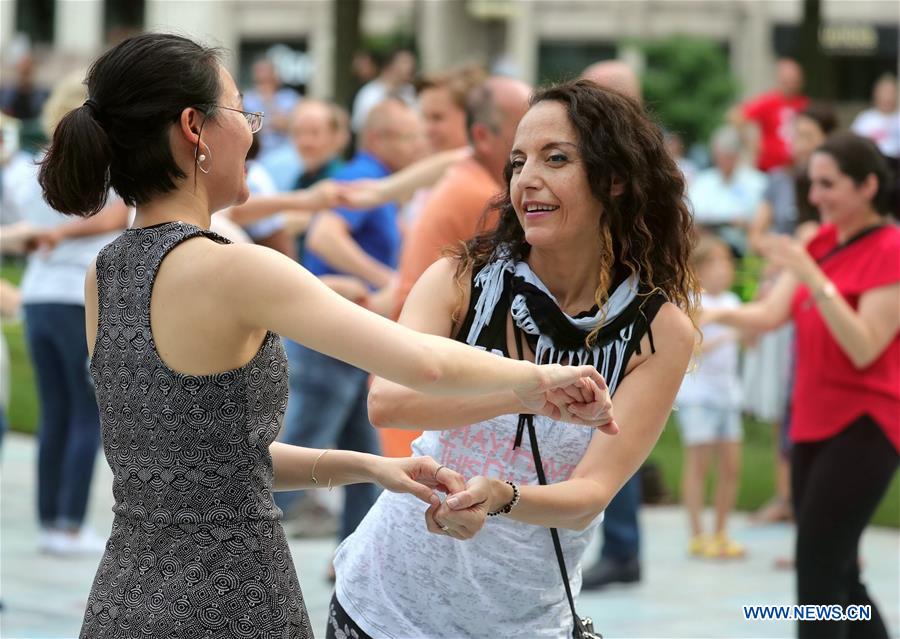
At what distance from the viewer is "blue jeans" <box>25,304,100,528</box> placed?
7348 millimetres

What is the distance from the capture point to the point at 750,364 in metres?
10.1

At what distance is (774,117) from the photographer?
1372 cm

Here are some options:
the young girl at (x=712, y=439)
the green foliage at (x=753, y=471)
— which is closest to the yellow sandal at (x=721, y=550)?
the young girl at (x=712, y=439)

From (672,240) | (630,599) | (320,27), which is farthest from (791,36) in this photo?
(672,240)

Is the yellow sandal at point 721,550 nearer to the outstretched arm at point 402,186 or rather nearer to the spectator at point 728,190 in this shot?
the outstretched arm at point 402,186

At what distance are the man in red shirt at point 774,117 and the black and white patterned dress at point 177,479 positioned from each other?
11.2m

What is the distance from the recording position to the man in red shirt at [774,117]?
44.3ft

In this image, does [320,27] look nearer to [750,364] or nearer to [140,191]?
[750,364]

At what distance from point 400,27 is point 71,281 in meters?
28.1

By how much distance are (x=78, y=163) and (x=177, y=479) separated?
61 centimetres

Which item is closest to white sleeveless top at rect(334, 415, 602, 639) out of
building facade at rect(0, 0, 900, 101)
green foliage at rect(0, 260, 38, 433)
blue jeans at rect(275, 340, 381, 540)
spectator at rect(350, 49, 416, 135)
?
blue jeans at rect(275, 340, 381, 540)

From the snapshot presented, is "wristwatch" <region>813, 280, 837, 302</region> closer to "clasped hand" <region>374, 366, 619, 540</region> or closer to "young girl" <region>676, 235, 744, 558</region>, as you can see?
"clasped hand" <region>374, 366, 619, 540</region>
